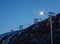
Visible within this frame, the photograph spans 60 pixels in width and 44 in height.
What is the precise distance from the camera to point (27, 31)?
55938mm

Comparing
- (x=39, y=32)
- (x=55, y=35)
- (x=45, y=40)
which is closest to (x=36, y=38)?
(x=39, y=32)

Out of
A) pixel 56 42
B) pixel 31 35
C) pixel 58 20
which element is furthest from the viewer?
pixel 31 35

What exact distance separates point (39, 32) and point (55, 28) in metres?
6.66

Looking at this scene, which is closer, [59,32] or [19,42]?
[59,32]

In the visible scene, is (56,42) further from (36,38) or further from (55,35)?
(36,38)

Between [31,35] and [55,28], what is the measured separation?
1025cm

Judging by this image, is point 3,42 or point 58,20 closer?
point 58,20

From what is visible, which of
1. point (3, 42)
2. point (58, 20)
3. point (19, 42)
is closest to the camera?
point (58, 20)

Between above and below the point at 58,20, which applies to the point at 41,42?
below

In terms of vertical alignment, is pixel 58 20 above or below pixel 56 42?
above

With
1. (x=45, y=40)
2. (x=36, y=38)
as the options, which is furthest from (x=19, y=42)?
(x=45, y=40)

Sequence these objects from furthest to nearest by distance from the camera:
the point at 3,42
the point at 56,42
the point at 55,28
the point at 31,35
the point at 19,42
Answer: the point at 3,42, the point at 19,42, the point at 31,35, the point at 55,28, the point at 56,42

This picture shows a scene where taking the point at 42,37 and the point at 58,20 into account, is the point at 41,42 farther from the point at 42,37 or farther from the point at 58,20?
the point at 58,20

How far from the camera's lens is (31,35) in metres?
50.6
